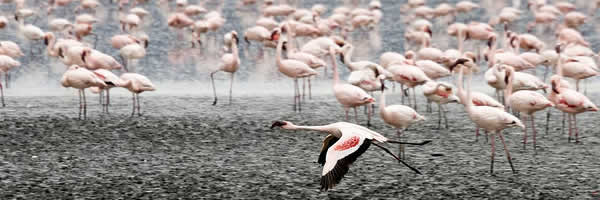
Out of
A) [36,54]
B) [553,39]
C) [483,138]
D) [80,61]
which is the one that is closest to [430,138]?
[483,138]

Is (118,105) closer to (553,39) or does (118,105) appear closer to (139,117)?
(139,117)

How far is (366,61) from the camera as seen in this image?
16.4 metres

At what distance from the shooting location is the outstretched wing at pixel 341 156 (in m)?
7.70

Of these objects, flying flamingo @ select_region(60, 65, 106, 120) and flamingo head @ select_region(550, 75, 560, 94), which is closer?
flamingo head @ select_region(550, 75, 560, 94)

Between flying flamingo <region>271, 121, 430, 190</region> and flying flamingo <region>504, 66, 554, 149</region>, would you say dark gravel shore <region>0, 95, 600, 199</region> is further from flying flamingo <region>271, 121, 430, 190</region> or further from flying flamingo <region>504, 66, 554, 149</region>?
flying flamingo <region>271, 121, 430, 190</region>

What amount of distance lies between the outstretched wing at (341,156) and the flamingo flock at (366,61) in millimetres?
12

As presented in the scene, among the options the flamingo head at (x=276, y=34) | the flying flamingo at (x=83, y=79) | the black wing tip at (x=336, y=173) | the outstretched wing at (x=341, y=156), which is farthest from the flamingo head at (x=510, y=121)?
the flamingo head at (x=276, y=34)

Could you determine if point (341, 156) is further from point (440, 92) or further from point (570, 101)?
point (440, 92)

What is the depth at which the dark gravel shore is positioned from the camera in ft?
30.9

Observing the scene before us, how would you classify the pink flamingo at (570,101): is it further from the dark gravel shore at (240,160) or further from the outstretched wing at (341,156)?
the outstretched wing at (341,156)

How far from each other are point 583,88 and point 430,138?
626cm

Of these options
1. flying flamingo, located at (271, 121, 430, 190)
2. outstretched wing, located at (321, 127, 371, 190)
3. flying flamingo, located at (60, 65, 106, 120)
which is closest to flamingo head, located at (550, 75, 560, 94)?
flying flamingo, located at (271, 121, 430, 190)

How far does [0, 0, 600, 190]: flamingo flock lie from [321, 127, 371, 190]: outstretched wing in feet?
0.04

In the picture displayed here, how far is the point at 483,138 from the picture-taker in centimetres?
1255
